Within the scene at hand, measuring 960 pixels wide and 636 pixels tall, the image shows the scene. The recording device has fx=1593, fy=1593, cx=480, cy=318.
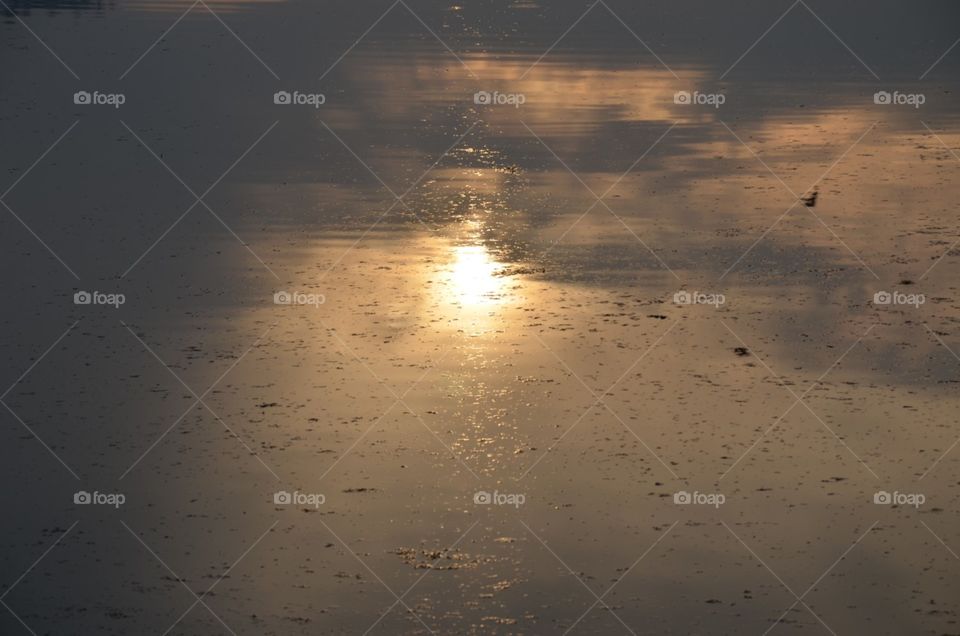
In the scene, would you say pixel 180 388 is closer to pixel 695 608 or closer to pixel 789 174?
pixel 695 608

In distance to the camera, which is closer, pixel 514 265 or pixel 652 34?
pixel 514 265

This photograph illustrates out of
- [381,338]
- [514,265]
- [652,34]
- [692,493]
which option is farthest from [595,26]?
[692,493]

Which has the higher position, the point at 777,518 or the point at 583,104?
the point at 583,104

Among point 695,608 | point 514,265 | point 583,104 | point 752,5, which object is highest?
point 752,5

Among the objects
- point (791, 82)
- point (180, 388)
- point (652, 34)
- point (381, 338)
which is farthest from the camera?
point (652, 34)

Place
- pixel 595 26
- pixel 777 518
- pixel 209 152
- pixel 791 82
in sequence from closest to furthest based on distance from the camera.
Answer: pixel 777 518, pixel 209 152, pixel 791 82, pixel 595 26

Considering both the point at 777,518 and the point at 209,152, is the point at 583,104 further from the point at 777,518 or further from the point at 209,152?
the point at 777,518
